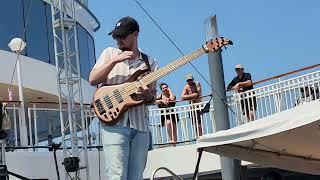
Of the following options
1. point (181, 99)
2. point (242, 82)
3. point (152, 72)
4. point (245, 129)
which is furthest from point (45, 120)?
point (152, 72)

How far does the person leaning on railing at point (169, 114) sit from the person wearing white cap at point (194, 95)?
0.31 meters

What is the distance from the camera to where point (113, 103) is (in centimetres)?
475

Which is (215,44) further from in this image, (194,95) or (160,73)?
(194,95)

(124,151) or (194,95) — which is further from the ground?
(194,95)

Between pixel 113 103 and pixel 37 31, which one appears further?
pixel 37 31

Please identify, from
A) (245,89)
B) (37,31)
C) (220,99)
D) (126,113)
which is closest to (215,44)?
(126,113)

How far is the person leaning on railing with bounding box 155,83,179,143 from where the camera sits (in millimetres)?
13344

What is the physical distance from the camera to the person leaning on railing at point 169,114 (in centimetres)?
1334

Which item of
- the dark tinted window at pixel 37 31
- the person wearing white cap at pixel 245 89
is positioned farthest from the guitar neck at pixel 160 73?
the dark tinted window at pixel 37 31

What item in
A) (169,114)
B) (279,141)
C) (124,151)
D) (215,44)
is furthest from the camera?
(169,114)

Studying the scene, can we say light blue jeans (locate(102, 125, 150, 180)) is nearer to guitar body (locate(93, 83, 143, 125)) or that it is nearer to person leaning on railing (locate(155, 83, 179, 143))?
guitar body (locate(93, 83, 143, 125))

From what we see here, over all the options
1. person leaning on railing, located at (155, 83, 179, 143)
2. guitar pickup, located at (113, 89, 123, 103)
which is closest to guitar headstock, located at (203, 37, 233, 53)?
guitar pickup, located at (113, 89, 123, 103)

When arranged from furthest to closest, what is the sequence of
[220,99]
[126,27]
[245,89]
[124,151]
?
[245,89], [220,99], [126,27], [124,151]

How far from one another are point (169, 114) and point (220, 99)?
265cm
